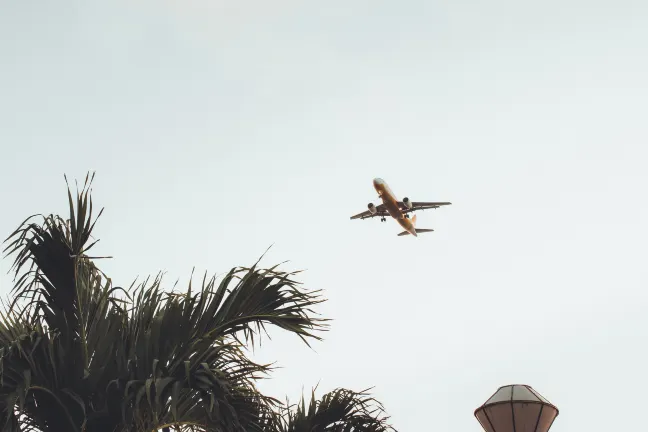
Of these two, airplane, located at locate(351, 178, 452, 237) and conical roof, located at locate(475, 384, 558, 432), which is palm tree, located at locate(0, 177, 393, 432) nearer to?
conical roof, located at locate(475, 384, 558, 432)

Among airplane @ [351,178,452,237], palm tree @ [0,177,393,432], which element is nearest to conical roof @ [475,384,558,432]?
palm tree @ [0,177,393,432]

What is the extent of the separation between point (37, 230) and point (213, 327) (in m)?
1.63

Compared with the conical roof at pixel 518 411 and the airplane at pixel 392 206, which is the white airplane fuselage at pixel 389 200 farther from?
the conical roof at pixel 518 411

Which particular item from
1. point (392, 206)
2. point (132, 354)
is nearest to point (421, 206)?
point (392, 206)

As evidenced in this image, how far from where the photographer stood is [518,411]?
5.32 metres

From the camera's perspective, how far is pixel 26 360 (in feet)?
18.4

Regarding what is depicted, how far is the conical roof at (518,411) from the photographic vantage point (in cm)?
532

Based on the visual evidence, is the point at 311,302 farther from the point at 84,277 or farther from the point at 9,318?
the point at 9,318

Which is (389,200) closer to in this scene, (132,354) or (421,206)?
(421,206)

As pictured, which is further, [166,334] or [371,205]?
[371,205]

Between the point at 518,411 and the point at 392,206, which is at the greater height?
the point at 392,206

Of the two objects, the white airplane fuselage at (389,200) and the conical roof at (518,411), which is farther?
the white airplane fuselage at (389,200)

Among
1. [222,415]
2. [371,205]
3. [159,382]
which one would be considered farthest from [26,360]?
[371,205]

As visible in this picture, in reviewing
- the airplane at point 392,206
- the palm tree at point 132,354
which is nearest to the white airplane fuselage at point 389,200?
the airplane at point 392,206
